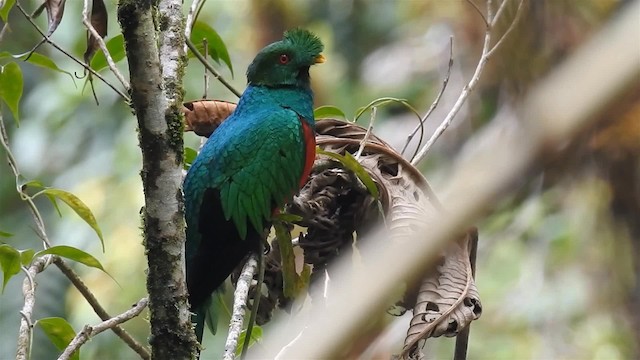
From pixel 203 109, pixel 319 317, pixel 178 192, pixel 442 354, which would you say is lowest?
pixel 319 317

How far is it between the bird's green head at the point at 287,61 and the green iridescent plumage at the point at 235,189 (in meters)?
0.34

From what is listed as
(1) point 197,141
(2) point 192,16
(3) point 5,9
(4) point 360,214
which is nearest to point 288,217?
(4) point 360,214

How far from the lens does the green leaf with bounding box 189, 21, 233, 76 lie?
320 cm

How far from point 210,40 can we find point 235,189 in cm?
68

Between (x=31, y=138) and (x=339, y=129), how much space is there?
6486 mm

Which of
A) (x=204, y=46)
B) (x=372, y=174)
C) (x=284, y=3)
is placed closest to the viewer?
(x=372, y=174)

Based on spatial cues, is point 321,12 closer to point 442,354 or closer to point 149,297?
point 442,354

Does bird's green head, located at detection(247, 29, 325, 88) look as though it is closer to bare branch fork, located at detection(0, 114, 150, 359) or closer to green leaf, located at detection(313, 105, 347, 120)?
green leaf, located at detection(313, 105, 347, 120)

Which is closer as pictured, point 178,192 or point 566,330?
point 178,192

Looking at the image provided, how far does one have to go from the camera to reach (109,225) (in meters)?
8.39

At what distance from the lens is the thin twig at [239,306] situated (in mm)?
→ 2152

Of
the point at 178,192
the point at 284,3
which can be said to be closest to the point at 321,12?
the point at 284,3

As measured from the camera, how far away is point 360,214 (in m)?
2.79

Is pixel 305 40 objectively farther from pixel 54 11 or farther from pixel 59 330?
pixel 59 330
